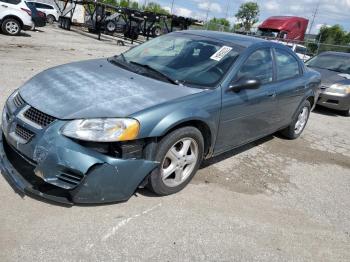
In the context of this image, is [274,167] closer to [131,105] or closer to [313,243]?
[313,243]

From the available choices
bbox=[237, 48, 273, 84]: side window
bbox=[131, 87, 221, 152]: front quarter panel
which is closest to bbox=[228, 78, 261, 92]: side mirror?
bbox=[237, 48, 273, 84]: side window

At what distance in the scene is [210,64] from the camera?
3.98 m

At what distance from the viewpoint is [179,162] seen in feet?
11.6

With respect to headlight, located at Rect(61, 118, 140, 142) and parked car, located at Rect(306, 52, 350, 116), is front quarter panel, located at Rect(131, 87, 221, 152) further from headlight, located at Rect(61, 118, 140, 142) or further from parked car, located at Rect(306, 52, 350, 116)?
parked car, located at Rect(306, 52, 350, 116)

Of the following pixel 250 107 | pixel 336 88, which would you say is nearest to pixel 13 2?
pixel 336 88

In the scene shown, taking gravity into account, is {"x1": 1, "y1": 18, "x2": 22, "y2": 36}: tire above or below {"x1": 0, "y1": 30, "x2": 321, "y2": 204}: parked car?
below

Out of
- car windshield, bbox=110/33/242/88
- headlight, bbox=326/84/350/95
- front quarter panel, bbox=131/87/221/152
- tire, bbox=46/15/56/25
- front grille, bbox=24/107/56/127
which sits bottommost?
tire, bbox=46/15/56/25

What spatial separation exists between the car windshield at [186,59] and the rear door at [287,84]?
98cm

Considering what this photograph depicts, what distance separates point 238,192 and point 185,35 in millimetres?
2173

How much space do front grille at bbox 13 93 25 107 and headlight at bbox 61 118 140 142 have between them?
69cm

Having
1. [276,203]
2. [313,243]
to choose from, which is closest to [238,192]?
[276,203]

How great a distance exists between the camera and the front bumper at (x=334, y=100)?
27.5 ft

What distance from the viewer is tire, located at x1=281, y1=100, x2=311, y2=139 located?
5797 mm

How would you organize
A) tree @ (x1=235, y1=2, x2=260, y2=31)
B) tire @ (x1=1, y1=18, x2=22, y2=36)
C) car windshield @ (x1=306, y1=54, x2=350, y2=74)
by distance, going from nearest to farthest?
car windshield @ (x1=306, y1=54, x2=350, y2=74) < tire @ (x1=1, y1=18, x2=22, y2=36) < tree @ (x1=235, y1=2, x2=260, y2=31)
